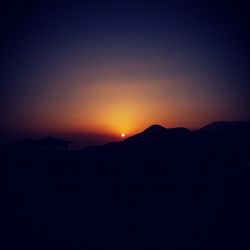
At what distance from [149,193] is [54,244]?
7214 millimetres

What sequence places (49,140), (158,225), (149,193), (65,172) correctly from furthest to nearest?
(49,140)
(65,172)
(149,193)
(158,225)

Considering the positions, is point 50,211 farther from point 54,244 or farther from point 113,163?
point 113,163

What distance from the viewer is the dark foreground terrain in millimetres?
14266

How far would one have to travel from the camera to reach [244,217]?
15.6 metres

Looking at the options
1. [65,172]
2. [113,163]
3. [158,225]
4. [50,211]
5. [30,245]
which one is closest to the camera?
[30,245]

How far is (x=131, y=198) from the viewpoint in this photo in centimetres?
1791

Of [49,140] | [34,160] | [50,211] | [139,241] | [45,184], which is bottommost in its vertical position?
[139,241]

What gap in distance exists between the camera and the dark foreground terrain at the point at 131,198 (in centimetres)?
1427

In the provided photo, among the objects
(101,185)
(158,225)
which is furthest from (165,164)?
(158,225)

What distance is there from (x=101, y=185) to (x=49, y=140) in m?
19.1

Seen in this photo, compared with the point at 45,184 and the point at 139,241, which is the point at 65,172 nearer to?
the point at 45,184

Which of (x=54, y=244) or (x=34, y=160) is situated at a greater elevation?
(x=34, y=160)

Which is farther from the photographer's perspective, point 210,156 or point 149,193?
point 210,156

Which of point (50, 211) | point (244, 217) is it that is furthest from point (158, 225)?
point (50, 211)
